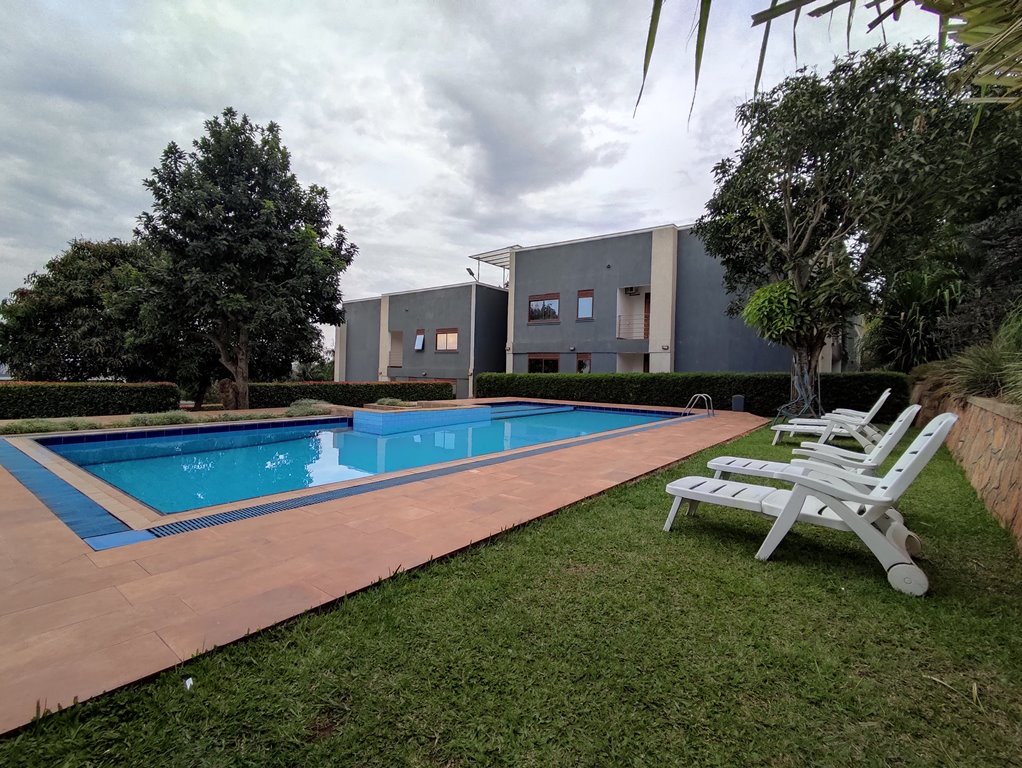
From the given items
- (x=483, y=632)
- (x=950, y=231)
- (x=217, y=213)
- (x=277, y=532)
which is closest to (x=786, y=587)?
(x=483, y=632)

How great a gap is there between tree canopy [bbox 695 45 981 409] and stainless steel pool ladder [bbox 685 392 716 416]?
370 cm

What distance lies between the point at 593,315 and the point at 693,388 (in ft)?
19.8

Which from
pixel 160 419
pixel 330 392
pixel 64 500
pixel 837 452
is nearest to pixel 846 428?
pixel 837 452

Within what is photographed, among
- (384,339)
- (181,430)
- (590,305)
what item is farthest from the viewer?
(384,339)

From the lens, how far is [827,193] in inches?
398

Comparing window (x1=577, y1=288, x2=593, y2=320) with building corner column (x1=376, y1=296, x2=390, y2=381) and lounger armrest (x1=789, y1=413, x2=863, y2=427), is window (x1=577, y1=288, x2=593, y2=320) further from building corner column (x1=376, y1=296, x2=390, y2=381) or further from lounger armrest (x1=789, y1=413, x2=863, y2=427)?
lounger armrest (x1=789, y1=413, x2=863, y2=427)

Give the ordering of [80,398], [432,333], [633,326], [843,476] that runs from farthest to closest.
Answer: [432,333], [633,326], [80,398], [843,476]

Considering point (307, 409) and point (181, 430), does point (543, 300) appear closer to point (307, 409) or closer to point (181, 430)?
point (307, 409)

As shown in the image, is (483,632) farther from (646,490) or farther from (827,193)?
(827,193)

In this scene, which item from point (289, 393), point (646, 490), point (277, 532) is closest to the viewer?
Result: point (277, 532)

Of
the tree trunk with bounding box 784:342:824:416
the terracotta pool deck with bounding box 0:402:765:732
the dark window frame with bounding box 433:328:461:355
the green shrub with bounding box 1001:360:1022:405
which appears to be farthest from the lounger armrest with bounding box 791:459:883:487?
the dark window frame with bounding box 433:328:461:355

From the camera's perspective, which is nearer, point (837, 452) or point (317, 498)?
point (317, 498)

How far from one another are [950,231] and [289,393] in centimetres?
1804

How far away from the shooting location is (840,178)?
10039mm
